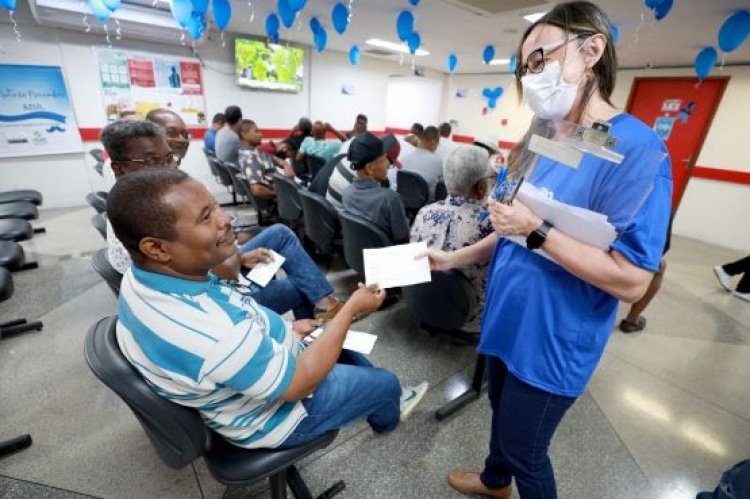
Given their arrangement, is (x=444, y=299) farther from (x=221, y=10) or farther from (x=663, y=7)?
(x=221, y=10)

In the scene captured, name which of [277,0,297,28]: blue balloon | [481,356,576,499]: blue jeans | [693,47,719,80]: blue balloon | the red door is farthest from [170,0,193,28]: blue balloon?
the red door

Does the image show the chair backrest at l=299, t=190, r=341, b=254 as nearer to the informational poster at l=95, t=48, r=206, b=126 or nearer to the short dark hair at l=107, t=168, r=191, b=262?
the short dark hair at l=107, t=168, r=191, b=262

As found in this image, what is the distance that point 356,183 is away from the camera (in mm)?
2318

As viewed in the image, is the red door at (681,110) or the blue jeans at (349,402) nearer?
the blue jeans at (349,402)

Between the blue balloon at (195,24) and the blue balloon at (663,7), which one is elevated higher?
the blue balloon at (663,7)

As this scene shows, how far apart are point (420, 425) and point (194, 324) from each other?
129cm

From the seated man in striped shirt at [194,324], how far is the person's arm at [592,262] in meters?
0.58

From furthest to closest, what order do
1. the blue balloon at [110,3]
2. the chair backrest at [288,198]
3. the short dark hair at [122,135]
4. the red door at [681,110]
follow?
1. the red door at [681,110]
2. the blue balloon at [110,3]
3. the chair backrest at [288,198]
4. the short dark hair at [122,135]

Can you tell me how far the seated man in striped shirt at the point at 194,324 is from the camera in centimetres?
71

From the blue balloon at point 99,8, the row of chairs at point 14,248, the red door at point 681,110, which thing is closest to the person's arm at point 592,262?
→ the row of chairs at point 14,248

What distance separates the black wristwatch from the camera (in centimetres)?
75

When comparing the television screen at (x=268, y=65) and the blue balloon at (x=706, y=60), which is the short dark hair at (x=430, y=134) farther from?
the television screen at (x=268, y=65)

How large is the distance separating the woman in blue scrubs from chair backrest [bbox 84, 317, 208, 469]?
793mm

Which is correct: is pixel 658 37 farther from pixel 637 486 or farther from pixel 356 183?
pixel 637 486
